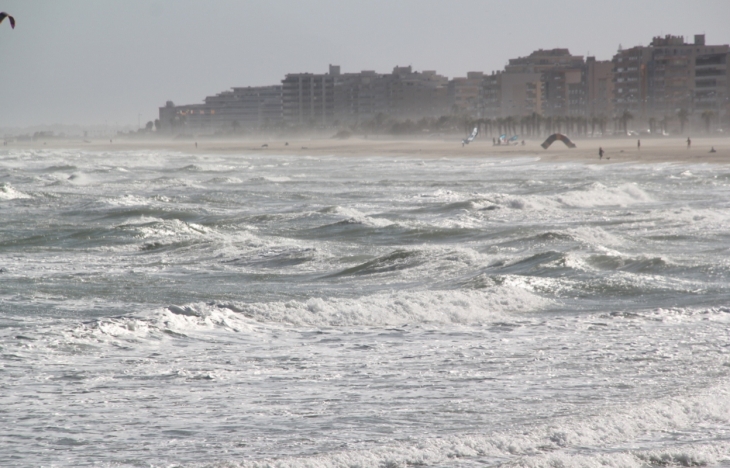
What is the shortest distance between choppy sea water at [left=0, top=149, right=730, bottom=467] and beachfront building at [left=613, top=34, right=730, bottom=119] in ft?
439

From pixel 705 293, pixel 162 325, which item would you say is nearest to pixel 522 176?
pixel 705 293

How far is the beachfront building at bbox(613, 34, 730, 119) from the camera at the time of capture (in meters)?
146

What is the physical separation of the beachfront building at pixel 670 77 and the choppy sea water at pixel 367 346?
134m

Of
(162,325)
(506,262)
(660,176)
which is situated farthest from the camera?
(660,176)

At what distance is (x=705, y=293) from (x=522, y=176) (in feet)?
121

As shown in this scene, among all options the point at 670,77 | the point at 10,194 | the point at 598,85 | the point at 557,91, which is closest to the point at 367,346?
the point at 10,194

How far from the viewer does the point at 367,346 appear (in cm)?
Result: 990

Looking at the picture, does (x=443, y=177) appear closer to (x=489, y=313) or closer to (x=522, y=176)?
(x=522, y=176)

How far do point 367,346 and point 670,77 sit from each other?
6305 inches

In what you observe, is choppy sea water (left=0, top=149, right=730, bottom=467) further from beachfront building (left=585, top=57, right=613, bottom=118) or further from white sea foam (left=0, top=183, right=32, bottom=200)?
beachfront building (left=585, top=57, right=613, bottom=118)

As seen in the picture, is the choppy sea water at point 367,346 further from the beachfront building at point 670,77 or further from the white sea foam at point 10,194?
the beachfront building at point 670,77

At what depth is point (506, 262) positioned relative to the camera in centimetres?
1620

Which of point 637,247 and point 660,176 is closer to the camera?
point 637,247

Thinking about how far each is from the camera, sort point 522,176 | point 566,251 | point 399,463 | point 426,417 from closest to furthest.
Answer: point 399,463 < point 426,417 < point 566,251 < point 522,176
